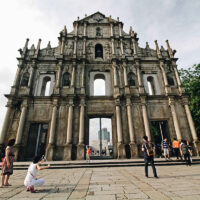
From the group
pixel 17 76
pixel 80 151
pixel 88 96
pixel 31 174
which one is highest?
pixel 17 76

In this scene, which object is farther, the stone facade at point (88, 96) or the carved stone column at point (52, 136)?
the stone facade at point (88, 96)

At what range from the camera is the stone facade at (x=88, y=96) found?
12.5 meters

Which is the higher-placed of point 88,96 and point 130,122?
point 88,96

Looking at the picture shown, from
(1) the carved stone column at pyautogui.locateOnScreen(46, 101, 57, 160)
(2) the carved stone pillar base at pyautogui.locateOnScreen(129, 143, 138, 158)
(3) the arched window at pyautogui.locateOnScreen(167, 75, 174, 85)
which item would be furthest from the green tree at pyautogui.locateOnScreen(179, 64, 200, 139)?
(1) the carved stone column at pyautogui.locateOnScreen(46, 101, 57, 160)

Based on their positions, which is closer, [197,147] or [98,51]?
[197,147]

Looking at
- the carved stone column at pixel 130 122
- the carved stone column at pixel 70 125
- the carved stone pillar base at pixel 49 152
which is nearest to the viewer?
the carved stone pillar base at pixel 49 152

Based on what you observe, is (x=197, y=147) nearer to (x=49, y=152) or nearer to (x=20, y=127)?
(x=49, y=152)

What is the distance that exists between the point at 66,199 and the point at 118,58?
1541 centimetres

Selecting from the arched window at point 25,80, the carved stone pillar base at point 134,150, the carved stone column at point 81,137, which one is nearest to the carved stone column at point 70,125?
the carved stone column at point 81,137

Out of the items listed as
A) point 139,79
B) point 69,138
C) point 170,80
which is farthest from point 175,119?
point 69,138

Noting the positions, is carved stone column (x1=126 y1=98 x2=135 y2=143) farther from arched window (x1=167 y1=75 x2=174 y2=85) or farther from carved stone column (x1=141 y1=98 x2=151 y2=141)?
arched window (x1=167 y1=75 x2=174 y2=85)

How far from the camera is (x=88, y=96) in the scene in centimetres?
1398

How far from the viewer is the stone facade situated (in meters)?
12.5

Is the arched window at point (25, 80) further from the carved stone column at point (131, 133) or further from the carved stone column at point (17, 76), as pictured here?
the carved stone column at point (131, 133)
